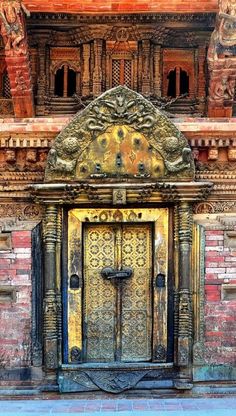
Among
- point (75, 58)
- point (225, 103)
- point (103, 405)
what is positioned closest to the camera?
point (103, 405)

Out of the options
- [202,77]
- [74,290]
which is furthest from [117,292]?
[202,77]

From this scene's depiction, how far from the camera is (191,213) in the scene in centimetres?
539

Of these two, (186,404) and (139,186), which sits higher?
(139,186)

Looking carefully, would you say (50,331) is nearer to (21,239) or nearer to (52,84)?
(21,239)

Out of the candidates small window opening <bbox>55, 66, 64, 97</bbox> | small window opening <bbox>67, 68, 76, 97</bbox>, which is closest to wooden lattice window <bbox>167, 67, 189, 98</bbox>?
small window opening <bbox>67, 68, 76, 97</bbox>

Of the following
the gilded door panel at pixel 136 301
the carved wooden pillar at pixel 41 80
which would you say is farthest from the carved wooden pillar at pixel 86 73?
the gilded door panel at pixel 136 301

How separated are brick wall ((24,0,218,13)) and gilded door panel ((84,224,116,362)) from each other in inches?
87.8

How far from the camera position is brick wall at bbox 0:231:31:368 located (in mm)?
5270

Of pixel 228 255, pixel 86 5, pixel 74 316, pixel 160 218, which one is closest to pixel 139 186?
pixel 160 218

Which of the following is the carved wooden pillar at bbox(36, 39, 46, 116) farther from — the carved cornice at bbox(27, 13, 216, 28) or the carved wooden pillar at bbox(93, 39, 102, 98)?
the carved wooden pillar at bbox(93, 39, 102, 98)

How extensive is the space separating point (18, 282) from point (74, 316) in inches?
26.9

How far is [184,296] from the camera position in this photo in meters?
5.35

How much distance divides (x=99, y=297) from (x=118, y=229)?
29.3 inches

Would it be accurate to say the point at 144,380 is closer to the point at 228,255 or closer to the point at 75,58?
the point at 228,255
